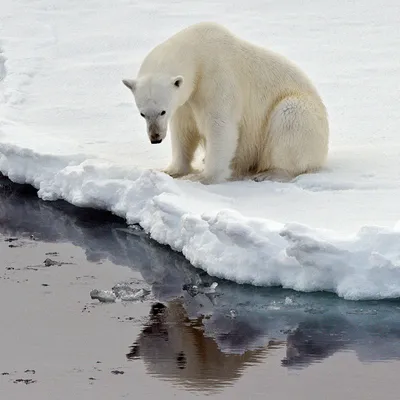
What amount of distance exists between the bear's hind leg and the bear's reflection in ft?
7.85

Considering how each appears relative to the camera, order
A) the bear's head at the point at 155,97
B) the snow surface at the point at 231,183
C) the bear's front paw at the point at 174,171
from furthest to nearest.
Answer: the bear's front paw at the point at 174,171, the bear's head at the point at 155,97, the snow surface at the point at 231,183

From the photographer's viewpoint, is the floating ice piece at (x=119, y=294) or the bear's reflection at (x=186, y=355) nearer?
the bear's reflection at (x=186, y=355)

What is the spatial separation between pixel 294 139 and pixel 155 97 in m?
1.25

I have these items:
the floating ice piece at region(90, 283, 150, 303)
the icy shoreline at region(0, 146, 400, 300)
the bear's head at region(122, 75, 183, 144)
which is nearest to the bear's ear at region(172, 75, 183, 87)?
the bear's head at region(122, 75, 183, 144)

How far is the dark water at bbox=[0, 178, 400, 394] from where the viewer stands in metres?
5.64

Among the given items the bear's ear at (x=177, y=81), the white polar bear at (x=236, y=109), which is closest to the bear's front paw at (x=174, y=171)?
the white polar bear at (x=236, y=109)

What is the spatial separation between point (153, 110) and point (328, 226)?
1.57 meters

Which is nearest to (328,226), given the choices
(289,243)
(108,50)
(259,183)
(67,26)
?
(289,243)

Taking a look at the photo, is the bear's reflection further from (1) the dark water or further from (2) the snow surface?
(2) the snow surface

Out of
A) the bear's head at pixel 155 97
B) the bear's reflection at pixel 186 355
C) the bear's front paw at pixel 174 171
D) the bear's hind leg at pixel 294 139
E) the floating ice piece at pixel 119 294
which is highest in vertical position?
the bear's head at pixel 155 97

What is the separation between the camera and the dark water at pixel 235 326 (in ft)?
18.5

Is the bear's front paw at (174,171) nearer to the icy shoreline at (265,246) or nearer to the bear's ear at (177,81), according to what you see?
the icy shoreline at (265,246)

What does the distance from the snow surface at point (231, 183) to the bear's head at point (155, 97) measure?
343mm

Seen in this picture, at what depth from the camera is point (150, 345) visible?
230 inches
